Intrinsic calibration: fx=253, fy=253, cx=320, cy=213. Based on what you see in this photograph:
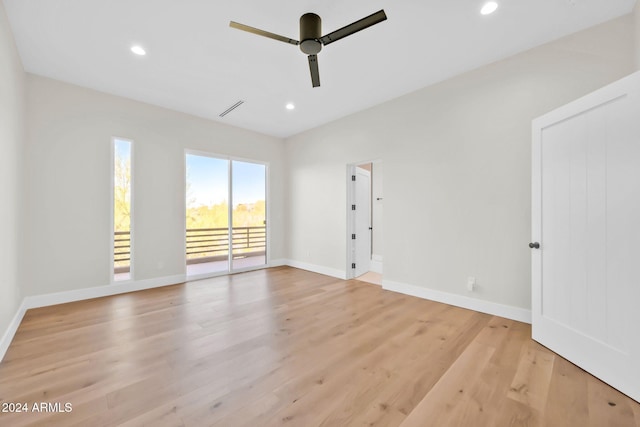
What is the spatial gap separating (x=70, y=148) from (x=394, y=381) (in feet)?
15.9

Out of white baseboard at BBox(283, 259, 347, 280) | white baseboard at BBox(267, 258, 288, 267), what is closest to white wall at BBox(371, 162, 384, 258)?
white baseboard at BBox(283, 259, 347, 280)

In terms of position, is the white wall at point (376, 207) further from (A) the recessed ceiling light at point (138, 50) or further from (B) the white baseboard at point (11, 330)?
(B) the white baseboard at point (11, 330)

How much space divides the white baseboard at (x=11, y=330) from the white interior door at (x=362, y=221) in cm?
432

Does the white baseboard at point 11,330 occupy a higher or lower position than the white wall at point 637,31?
lower

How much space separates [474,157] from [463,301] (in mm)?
1839

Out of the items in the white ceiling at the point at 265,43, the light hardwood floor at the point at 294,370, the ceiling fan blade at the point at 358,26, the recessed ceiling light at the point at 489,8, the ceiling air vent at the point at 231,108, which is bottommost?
the light hardwood floor at the point at 294,370

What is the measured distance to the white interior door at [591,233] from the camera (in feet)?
5.54

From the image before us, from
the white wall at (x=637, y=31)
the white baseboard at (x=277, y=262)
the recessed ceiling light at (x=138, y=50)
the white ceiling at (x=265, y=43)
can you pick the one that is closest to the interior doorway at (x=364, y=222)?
the white ceiling at (x=265, y=43)

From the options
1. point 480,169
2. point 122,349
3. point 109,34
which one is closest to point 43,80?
point 109,34

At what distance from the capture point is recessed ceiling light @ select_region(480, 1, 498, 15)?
217cm

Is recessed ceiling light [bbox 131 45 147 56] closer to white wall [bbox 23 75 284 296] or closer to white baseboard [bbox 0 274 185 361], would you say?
white wall [bbox 23 75 284 296]

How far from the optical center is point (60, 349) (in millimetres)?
2248

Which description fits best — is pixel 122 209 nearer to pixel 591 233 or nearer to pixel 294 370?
pixel 294 370

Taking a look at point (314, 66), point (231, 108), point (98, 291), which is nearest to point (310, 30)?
point (314, 66)
